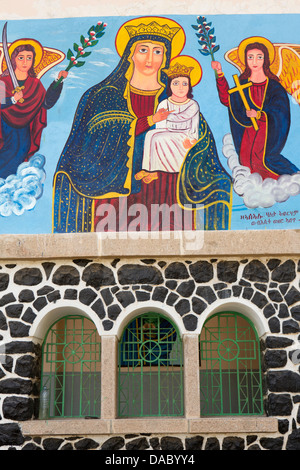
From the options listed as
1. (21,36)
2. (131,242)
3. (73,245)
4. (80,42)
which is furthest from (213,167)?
(21,36)

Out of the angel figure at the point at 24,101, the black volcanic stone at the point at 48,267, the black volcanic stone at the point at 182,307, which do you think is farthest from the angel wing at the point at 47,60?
the black volcanic stone at the point at 182,307

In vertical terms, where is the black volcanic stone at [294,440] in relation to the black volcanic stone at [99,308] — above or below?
below

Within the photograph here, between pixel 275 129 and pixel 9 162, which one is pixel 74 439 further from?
pixel 275 129

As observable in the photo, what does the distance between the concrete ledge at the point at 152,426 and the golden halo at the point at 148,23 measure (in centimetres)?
579

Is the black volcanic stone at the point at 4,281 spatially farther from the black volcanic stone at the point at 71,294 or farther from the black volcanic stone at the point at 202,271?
the black volcanic stone at the point at 202,271

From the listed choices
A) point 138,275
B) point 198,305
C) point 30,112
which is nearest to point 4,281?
point 138,275

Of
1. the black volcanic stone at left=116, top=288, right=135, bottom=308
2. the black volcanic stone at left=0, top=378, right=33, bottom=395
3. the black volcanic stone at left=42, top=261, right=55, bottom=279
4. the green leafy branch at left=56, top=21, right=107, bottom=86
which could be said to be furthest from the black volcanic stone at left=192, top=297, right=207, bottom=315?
the green leafy branch at left=56, top=21, right=107, bottom=86

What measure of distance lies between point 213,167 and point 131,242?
5.83 ft

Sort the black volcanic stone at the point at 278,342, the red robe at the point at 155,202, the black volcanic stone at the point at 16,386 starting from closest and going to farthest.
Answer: the black volcanic stone at the point at 16,386 → the black volcanic stone at the point at 278,342 → the red robe at the point at 155,202

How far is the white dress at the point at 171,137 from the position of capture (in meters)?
8.88

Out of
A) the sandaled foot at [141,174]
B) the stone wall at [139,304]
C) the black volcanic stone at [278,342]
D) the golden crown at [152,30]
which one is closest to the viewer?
the stone wall at [139,304]

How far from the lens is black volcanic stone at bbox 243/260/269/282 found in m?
8.38

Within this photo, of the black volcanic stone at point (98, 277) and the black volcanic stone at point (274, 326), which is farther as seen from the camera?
the black volcanic stone at point (98, 277)

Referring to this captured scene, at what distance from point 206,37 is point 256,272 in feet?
13.2
